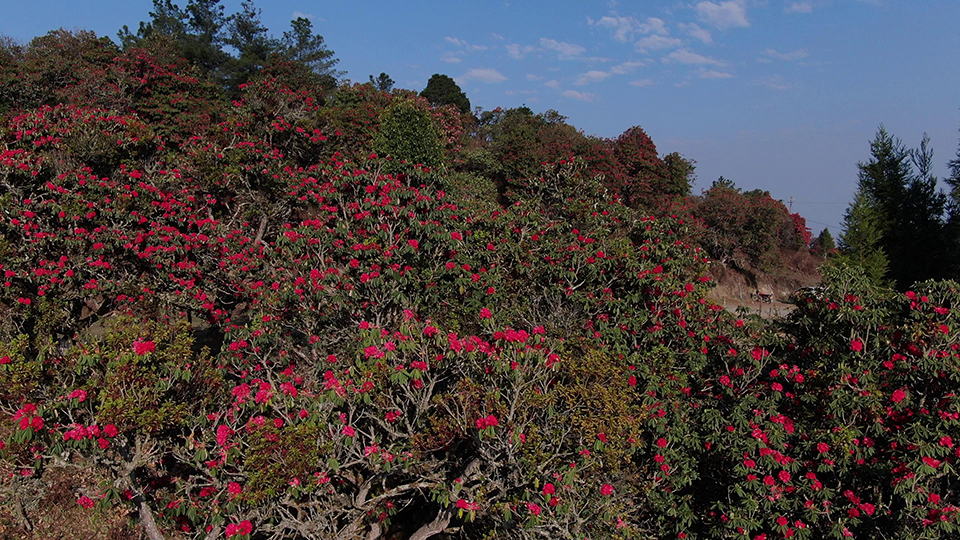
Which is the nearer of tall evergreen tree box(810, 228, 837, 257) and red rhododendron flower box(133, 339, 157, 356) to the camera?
red rhododendron flower box(133, 339, 157, 356)

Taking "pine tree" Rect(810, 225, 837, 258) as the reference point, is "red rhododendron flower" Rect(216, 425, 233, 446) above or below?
below

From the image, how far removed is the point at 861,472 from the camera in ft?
16.3

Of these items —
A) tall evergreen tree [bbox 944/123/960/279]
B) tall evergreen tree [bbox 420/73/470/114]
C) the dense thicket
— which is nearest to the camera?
the dense thicket

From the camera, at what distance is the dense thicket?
13.8 ft

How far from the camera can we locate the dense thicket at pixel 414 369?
4.20m

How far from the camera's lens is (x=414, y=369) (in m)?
4.25

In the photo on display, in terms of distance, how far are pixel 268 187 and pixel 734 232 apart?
64.4 feet

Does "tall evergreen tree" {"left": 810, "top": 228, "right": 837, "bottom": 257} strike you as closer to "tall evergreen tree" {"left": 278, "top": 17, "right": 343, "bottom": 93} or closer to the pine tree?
the pine tree

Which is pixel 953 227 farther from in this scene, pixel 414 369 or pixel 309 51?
pixel 309 51

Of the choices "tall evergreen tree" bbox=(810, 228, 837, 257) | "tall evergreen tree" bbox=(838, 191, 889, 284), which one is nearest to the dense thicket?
"tall evergreen tree" bbox=(838, 191, 889, 284)

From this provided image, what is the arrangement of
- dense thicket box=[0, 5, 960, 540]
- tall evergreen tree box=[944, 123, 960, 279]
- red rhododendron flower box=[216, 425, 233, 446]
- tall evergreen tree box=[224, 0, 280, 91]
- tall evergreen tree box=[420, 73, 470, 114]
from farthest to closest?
tall evergreen tree box=[420, 73, 470, 114], tall evergreen tree box=[224, 0, 280, 91], tall evergreen tree box=[944, 123, 960, 279], dense thicket box=[0, 5, 960, 540], red rhododendron flower box=[216, 425, 233, 446]

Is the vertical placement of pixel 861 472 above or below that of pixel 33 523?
above

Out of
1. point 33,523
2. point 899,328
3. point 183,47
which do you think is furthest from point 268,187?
point 183,47

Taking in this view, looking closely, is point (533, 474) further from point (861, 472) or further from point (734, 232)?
point (734, 232)
